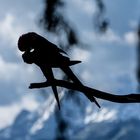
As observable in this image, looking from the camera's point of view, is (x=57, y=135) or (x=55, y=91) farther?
(x=57, y=135)

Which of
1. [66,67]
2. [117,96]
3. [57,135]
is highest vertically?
[66,67]

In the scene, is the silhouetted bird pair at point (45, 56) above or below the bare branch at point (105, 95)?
above

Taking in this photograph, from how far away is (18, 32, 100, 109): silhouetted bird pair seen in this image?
2.76 meters

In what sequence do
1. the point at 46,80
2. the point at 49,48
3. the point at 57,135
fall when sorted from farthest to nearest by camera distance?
the point at 57,135
the point at 46,80
the point at 49,48

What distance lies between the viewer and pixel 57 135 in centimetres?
326

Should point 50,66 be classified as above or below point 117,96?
above

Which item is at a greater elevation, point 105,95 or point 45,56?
point 45,56

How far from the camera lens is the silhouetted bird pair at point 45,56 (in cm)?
276

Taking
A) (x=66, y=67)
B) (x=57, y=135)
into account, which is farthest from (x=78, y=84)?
(x=57, y=135)

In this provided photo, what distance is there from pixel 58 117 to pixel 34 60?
0.70 m

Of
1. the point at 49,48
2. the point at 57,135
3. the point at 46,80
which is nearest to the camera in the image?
the point at 49,48

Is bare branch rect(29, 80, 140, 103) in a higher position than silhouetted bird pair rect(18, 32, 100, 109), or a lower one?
lower

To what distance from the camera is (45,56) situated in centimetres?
279

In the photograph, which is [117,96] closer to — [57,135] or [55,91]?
[55,91]
